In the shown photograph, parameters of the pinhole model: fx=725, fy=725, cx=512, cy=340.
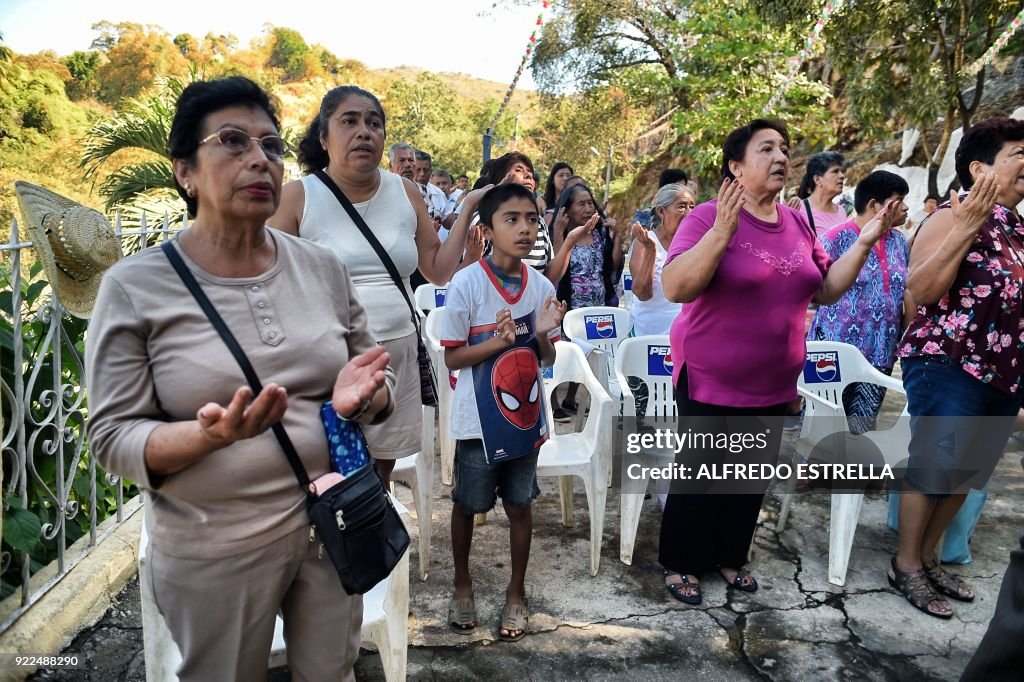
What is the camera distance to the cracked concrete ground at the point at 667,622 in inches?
105

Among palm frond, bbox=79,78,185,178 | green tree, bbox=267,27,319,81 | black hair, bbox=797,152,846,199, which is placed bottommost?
black hair, bbox=797,152,846,199

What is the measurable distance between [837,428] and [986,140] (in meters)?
1.40

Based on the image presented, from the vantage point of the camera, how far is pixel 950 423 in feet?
9.81

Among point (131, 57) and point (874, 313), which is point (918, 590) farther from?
point (131, 57)

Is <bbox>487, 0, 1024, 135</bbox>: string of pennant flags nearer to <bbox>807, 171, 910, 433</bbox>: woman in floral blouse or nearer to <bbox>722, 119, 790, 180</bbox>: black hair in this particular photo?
<bbox>807, 171, 910, 433</bbox>: woman in floral blouse

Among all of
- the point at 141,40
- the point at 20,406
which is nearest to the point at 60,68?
the point at 141,40

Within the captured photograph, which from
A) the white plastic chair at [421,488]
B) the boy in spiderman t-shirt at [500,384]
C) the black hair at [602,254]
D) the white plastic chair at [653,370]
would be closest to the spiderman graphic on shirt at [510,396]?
the boy in spiderman t-shirt at [500,384]

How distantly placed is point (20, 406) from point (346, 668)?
1.56 meters

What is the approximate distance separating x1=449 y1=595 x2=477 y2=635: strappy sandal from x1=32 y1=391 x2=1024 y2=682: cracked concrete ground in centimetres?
4

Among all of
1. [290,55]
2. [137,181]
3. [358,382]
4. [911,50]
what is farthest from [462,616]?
[290,55]

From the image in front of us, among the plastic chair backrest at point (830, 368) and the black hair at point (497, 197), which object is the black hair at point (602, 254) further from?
the black hair at point (497, 197)

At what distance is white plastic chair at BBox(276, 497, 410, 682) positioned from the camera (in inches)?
83.7

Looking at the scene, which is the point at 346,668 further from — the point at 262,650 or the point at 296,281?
the point at 296,281

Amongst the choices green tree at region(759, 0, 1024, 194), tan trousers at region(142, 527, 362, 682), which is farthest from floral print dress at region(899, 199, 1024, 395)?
green tree at region(759, 0, 1024, 194)
